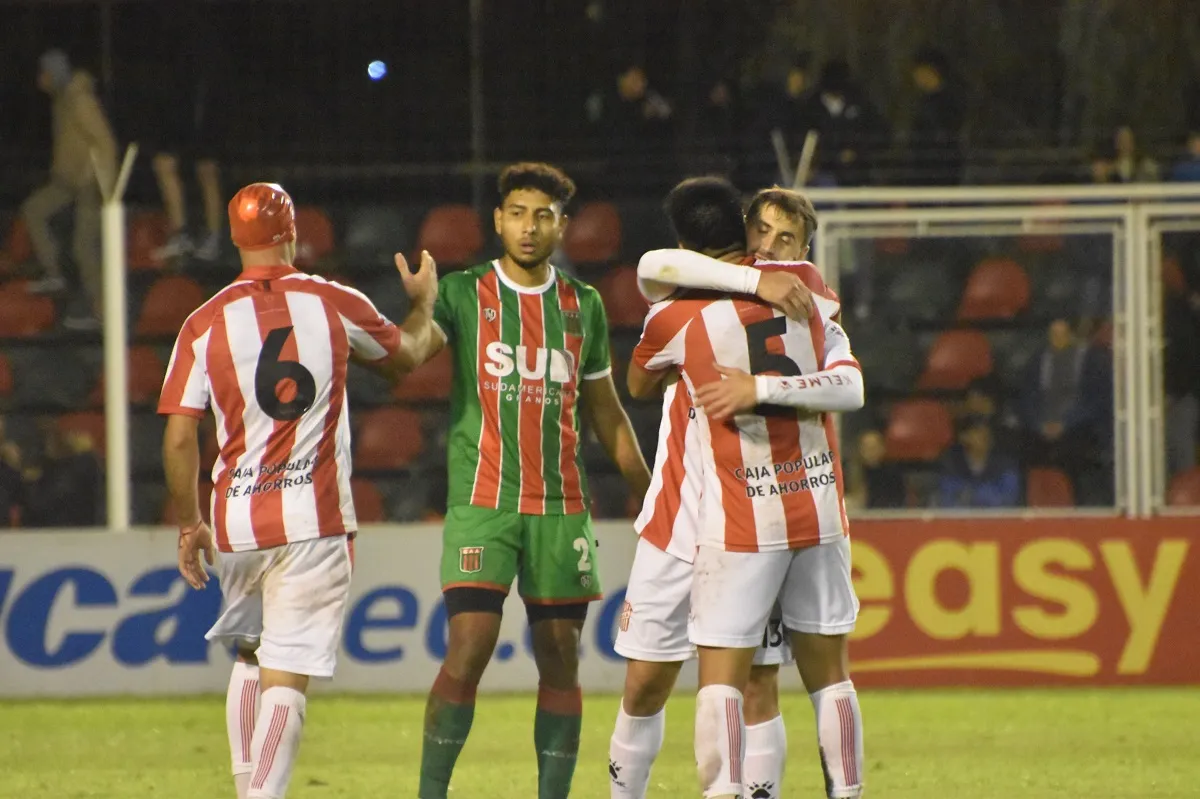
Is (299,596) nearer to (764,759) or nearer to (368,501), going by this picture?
(764,759)

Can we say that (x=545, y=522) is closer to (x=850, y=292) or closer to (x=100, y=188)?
(x=850, y=292)

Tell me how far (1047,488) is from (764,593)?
16.2 ft

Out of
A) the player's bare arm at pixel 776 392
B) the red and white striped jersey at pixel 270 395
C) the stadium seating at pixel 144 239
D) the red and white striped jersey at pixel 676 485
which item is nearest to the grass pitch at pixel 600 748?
the red and white striped jersey at pixel 676 485

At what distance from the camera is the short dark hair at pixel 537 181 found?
5.86m

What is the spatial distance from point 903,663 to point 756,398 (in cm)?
512

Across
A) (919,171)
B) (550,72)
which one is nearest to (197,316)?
(919,171)

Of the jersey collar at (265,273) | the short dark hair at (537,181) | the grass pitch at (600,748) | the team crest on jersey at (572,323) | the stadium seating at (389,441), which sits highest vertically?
the short dark hair at (537,181)

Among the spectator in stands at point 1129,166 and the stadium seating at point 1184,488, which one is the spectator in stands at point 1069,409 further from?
the spectator in stands at point 1129,166

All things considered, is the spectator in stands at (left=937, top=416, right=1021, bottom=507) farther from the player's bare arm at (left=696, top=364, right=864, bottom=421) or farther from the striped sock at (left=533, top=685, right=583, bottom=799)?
the player's bare arm at (left=696, top=364, right=864, bottom=421)

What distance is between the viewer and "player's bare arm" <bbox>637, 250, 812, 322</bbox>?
5.00 meters

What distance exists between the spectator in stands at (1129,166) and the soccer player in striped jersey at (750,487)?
6451 millimetres

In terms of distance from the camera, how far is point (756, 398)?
491cm

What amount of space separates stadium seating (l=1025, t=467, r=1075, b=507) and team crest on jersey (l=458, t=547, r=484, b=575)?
4681mm

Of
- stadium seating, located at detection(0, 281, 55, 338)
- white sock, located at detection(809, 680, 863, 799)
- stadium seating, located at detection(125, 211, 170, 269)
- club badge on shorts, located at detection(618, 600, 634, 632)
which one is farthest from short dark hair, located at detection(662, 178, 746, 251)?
stadium seating, located at detection(0, 281, 55, 338)
